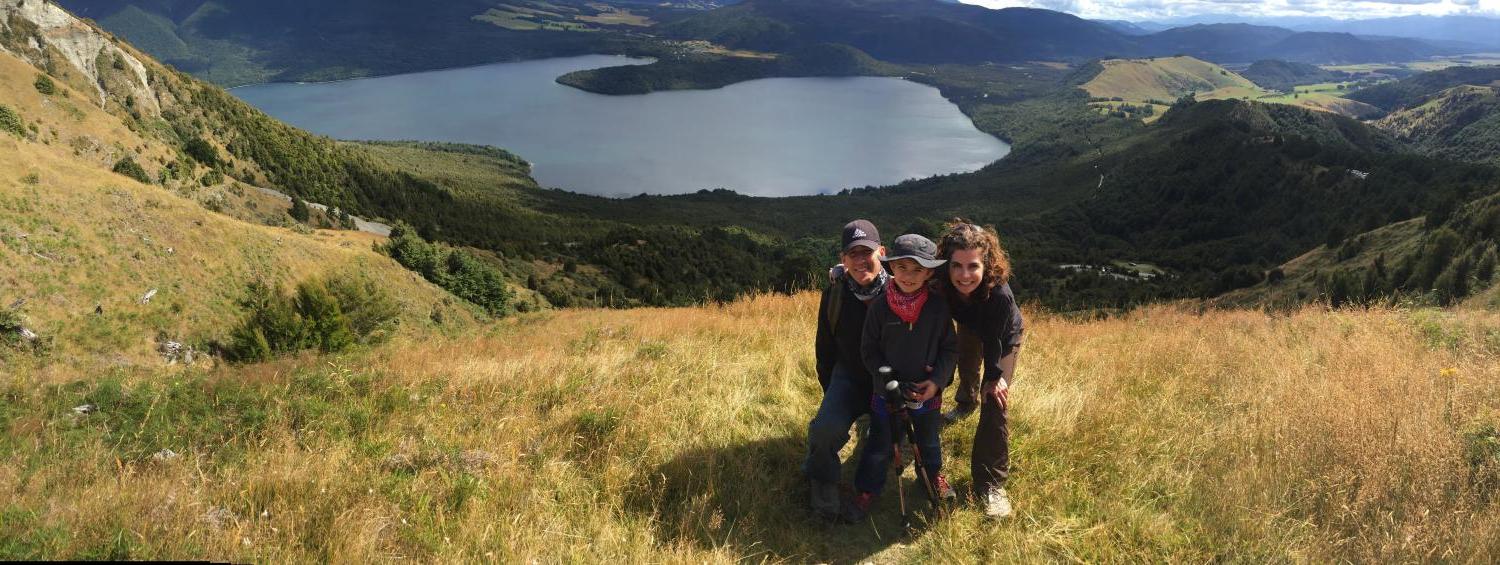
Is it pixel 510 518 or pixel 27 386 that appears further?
pixel 27 386

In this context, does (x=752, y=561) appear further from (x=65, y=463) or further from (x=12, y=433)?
(x=12, y=433)

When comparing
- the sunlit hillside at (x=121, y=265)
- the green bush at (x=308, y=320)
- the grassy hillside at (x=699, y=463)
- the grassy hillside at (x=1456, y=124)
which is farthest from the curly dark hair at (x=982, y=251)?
the grassy hillside at (x=1456, y=124)

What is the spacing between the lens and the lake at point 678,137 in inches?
4951

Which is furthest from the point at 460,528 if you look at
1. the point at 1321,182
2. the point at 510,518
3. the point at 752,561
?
the point at 1321,182

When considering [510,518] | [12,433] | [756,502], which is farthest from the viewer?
[12,433]

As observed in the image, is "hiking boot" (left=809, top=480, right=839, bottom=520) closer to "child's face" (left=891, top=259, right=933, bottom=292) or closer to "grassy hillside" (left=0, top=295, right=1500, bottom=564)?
"grassy hillside" (left=0, top=295, right=1500, bottom=564)

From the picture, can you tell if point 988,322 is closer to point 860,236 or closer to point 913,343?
point 913,343

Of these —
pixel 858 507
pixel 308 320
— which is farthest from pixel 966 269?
pixel 308 320

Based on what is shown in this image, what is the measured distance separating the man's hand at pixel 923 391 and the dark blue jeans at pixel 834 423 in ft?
1.30

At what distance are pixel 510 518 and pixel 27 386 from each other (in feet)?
15.9

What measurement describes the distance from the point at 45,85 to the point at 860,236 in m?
49.8

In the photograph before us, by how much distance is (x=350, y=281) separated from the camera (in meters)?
23.0

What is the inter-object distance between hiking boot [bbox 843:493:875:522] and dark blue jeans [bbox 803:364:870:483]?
0.16 metres

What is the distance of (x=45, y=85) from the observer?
34.0 metres
